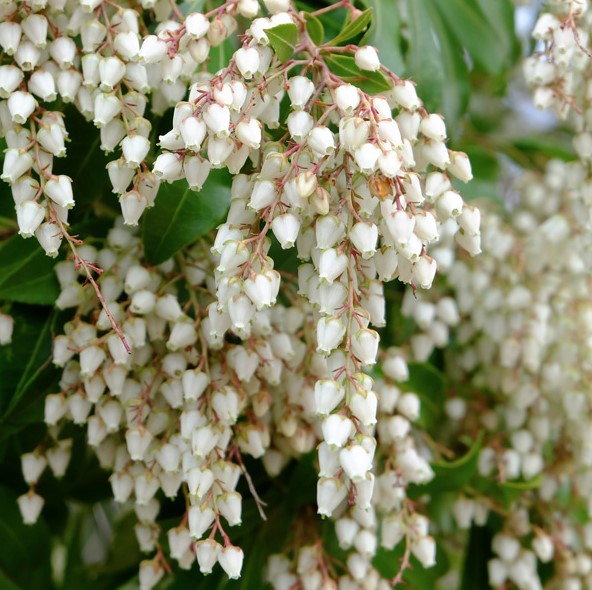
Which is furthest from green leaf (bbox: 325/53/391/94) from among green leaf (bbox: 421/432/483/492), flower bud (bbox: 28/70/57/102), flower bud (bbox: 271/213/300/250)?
green leaf (bbox: 421/432/483/492)

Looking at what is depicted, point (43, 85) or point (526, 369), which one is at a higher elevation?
point (43, 85)

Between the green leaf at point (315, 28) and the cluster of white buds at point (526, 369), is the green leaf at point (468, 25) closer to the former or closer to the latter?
the cluster of white buds at point (526, 369)

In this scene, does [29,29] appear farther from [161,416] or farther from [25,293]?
[161,416]

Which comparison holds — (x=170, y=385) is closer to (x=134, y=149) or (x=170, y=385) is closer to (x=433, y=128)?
(x=134, y=149)

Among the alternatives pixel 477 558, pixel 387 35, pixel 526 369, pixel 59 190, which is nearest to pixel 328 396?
pixel 59 190

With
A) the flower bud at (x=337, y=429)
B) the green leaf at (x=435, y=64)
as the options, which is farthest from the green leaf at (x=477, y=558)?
the flower bud at (x=337, y=429)

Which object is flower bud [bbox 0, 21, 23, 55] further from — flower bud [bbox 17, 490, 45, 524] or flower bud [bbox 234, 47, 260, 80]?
flower bud [bbox 17, 490, 45, 524]
